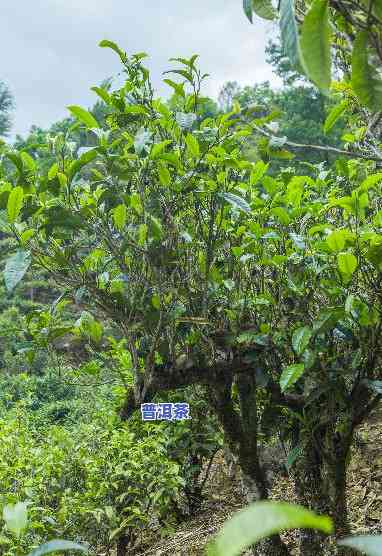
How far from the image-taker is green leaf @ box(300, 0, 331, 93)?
0.53 meters

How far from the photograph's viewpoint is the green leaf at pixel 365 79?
0.59m

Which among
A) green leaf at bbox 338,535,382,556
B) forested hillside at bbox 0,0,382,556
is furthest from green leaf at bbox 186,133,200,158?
green leaf at bbox 338,535,382,556

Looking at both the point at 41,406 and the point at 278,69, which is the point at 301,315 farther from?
the point at 278,69

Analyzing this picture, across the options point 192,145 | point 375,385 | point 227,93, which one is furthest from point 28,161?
point 227,93

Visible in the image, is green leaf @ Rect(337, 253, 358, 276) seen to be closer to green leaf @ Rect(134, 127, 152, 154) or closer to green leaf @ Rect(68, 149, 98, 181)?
green leaf @ Rect(134, 127, 152, 154)

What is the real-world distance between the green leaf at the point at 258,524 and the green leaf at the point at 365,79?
1.61 feet

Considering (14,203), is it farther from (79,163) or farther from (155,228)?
(155,228)

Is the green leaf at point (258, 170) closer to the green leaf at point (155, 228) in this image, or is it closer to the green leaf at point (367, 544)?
the green leaf at point (155, 228)

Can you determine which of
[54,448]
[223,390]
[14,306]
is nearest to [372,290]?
[223,390]

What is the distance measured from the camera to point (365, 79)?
61 cm

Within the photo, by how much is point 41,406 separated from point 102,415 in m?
4.93

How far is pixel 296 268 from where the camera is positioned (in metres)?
1.60

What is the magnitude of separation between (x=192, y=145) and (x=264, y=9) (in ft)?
2.09

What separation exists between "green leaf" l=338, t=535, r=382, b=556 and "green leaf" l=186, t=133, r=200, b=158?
1.15 meters
